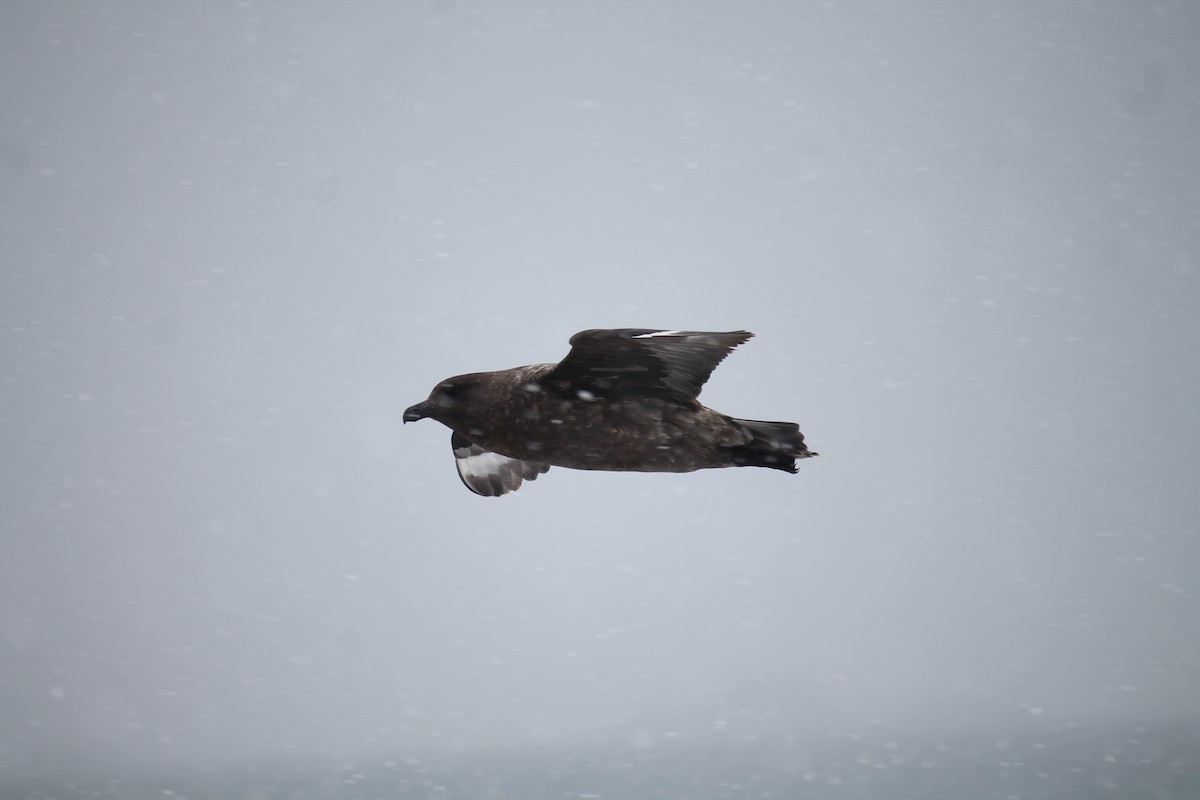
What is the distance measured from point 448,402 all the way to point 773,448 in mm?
1428

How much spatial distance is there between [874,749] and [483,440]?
1780 cm

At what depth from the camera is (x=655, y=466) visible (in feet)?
16.7

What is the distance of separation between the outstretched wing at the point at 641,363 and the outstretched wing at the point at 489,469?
1.34 meters

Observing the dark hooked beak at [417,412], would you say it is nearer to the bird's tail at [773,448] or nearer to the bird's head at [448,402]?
the bird's head at [448,402]

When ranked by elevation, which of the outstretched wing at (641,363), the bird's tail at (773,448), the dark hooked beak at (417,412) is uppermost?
the outstretched wing at (641,363)

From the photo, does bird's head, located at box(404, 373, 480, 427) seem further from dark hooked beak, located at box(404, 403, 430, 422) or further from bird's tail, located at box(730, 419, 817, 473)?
bird's tail, located at box(730, 419, 817, 473)

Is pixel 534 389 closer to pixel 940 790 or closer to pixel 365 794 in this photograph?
pixel 940 790

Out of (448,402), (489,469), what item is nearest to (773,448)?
(448,402)

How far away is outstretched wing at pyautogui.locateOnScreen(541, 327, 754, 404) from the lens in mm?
4812

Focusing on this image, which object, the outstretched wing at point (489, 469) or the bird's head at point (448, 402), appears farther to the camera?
the outstretched wing at point (489, 469)

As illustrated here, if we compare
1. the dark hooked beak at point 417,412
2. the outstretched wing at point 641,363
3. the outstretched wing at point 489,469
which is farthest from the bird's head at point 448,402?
the outstretched wing at point 489,469

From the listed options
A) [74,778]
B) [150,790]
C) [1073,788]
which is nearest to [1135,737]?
[1073,788]

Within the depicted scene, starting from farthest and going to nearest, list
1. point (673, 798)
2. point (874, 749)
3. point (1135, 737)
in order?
point (874, 749) < point (1135, 737) < point (673, 798)

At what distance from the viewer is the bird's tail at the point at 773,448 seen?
5086 millimetres
